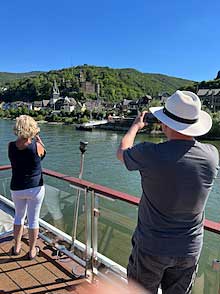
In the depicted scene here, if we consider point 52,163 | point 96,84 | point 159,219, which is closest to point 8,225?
point 159,219

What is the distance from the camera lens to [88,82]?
11812cm

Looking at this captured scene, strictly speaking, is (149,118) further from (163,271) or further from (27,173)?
(27,173)

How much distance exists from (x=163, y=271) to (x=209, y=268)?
57 centimetres

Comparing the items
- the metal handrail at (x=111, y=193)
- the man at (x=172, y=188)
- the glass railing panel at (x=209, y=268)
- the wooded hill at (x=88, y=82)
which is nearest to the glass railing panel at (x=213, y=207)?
the metal handrail at (x=111, y=193)

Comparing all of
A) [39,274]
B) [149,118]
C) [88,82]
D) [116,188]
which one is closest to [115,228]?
[39,274]

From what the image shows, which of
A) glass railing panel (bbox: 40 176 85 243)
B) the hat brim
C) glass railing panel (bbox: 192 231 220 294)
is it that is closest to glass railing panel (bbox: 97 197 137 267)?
glass railing panel (bbox: 40 176 85 243)

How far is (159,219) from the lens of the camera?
130 cm

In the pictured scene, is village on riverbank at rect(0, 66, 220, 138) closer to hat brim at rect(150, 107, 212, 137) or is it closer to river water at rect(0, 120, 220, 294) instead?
river water at rect(0, 120, 220, 294)

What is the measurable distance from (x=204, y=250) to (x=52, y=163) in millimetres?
17280

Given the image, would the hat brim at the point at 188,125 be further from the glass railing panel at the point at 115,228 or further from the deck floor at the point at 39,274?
the deck floor at the point at 39,274

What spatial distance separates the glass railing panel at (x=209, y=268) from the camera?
1665 millimetres

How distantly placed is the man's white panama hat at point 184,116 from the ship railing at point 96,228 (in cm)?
55

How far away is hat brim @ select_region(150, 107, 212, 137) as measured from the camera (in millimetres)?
1290

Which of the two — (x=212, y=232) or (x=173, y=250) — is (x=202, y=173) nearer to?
(x=173, y=250)
